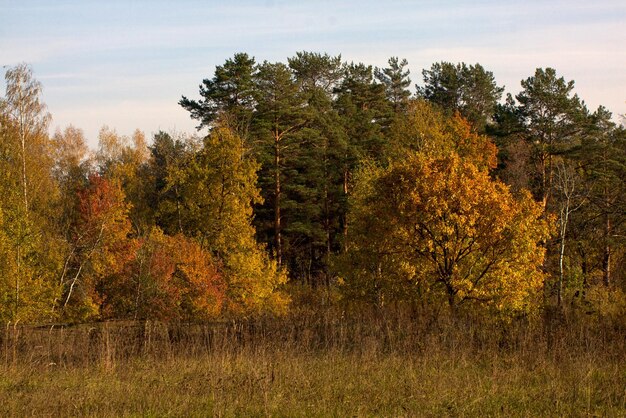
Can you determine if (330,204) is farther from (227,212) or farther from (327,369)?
(327,369)

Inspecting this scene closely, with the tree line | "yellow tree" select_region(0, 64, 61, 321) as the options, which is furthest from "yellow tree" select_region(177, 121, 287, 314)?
"yellow tree" select_region(0, 64, 61, 321)

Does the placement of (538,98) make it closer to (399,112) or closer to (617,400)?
(399,112)

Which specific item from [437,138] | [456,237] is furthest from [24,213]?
[437,138]

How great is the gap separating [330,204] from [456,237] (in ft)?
87.5

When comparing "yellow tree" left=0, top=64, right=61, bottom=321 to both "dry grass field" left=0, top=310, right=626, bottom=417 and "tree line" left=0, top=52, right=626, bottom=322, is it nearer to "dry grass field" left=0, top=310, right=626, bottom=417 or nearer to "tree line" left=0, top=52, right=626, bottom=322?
"tree line" left=0, top=52, right=626, bottom=322

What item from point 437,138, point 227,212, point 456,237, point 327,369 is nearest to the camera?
point 327,369

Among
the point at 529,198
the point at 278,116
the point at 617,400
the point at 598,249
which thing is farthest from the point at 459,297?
the point at 278,116

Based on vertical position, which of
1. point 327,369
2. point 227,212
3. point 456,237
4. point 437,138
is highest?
point 437,138

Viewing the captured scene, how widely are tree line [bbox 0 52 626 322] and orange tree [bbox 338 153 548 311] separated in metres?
0.07

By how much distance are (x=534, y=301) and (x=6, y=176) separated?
25443 mm

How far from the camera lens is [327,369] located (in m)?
11.5

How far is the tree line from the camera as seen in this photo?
26.4 metres

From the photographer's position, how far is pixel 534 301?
1187 inches

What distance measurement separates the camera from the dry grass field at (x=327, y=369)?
920 centimetres
